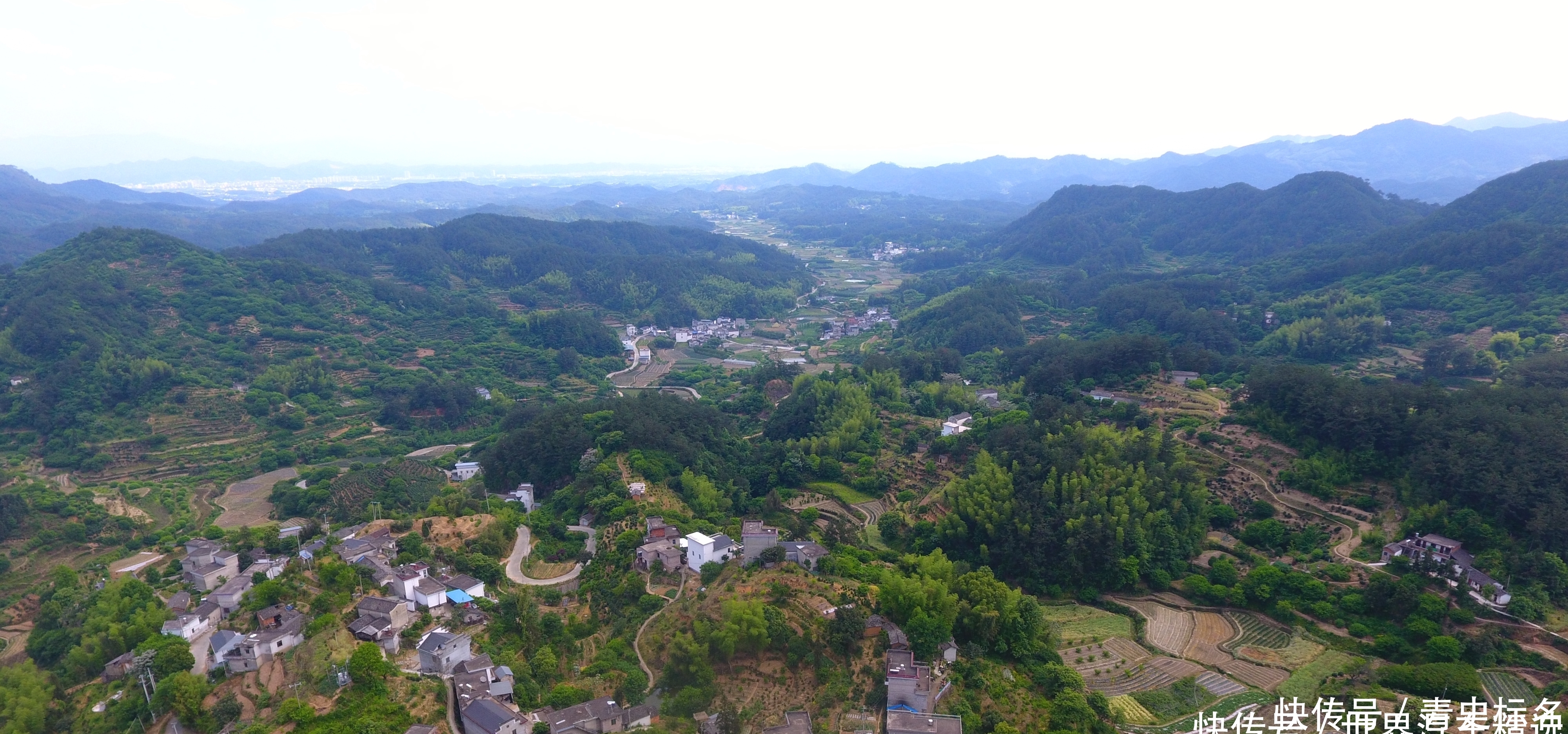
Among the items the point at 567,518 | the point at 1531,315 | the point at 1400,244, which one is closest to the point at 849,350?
the point at 567,518

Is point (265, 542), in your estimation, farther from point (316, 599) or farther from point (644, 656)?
point (644, 656)

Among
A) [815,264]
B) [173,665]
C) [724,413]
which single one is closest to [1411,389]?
[724,413]

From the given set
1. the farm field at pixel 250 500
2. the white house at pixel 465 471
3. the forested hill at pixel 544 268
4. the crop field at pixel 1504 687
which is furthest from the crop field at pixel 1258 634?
the forested hill at pixel 544 268

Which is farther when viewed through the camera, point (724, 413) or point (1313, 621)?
point (724, 413)

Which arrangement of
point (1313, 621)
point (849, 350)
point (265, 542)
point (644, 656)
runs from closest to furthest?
1. point (644, 656)
2. point (1313, 621)
3. point (265, 542)
4. point (849, 350)

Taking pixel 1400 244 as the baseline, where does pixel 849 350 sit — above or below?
below

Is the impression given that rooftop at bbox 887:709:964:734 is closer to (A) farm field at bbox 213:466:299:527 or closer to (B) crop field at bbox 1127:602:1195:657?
(B) crop field at bbox 1127:602:1195:657

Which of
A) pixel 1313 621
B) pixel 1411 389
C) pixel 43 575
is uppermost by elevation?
pixel 1411 389

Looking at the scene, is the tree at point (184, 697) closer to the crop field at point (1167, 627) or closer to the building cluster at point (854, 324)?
the crop field at point (1167, 627)

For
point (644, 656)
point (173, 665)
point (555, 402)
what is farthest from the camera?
point (555, 402)
